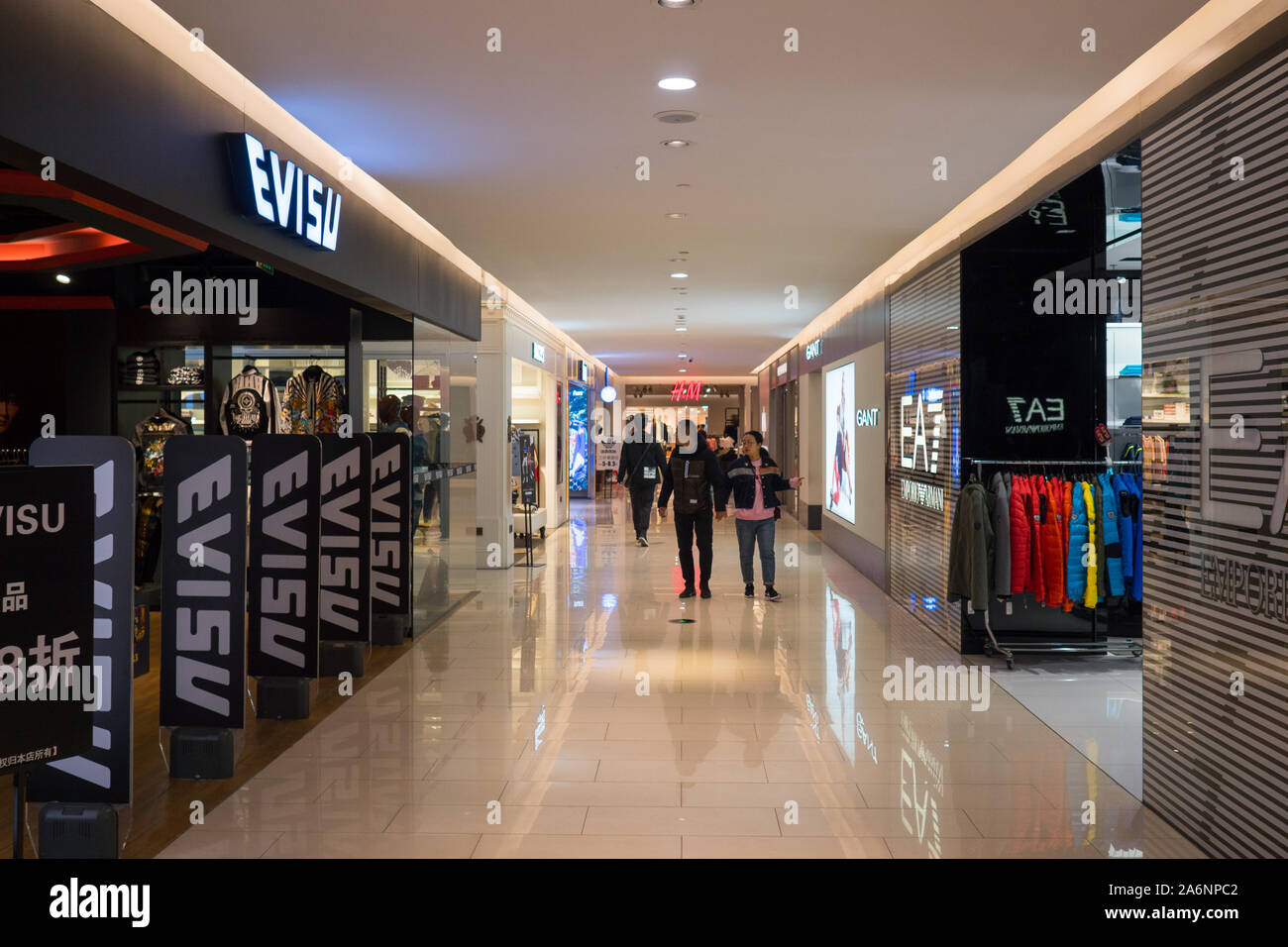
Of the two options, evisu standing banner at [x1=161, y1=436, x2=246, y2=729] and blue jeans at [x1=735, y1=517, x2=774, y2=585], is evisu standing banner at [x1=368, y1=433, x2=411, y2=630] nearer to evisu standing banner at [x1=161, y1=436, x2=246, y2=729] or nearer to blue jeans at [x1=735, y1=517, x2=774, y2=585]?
evisu standing banner at [x1=161, y1=436, x2=246, y2=729]

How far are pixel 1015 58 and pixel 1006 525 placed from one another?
3.44 meters

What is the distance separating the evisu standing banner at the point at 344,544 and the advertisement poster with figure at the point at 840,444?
297 inches

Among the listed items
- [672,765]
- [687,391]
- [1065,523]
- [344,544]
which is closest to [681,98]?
[672,765]

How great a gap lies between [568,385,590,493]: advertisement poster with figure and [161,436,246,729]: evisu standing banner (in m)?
15.7

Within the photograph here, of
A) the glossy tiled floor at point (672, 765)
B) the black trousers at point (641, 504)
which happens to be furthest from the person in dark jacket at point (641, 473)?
the glossy tiled floor at point (672, 765)

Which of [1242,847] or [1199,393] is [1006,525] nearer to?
[1199,393]

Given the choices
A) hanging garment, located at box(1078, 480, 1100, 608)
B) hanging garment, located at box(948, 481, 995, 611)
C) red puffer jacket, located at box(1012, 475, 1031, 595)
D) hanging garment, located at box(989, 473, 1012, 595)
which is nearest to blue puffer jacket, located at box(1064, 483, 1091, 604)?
hanging garment, located at box(1078, 480, 1100, 608)

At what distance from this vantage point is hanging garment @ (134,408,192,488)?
876 cm

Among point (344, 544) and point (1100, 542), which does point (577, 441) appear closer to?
point (344, 544)

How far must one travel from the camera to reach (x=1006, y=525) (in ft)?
24.1

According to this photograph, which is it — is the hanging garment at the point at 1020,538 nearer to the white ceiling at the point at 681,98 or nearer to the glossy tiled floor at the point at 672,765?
the glossy tiled floor at the point at 672,765

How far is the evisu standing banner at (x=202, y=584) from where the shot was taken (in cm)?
512

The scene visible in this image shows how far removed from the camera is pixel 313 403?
857cm

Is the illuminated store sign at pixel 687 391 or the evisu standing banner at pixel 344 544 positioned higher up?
the illuminated store sign at pixel 687 391
